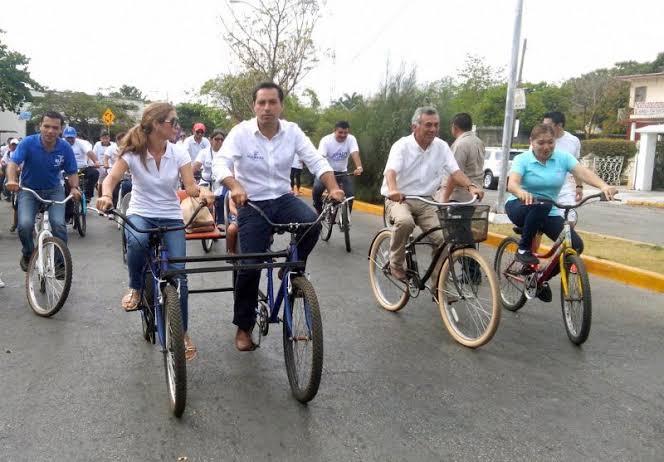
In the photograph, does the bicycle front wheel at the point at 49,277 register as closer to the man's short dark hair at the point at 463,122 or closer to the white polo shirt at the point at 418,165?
the white polo shirt at the point at 418,165

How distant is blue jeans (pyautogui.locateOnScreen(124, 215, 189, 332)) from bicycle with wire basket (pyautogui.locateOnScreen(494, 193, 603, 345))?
8.52 feet

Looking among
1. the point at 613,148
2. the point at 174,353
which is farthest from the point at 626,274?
the point at 613,148

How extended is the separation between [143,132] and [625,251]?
22.7 feet

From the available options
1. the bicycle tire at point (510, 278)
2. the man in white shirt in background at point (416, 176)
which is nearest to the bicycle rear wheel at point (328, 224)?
the man in white shirt in background at point (416, 176)

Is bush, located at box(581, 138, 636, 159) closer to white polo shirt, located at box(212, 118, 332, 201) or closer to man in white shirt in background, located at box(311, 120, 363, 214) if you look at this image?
man in white shirt in background, located at box(311, 120, 363, 214)

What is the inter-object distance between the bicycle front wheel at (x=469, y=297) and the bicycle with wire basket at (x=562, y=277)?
1.53 ft

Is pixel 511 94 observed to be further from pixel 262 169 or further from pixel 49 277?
pixel 49 277

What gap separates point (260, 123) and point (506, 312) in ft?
9.89

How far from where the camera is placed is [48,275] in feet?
19.4

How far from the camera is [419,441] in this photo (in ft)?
11.4

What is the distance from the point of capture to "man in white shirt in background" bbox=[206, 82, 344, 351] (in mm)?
4484

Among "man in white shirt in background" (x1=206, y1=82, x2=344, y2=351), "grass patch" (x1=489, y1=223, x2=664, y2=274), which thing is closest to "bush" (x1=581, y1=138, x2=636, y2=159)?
"grass patch" (x1=489, y1=223, x2=664, y2=274)

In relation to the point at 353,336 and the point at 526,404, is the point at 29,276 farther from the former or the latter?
the point at 526,404

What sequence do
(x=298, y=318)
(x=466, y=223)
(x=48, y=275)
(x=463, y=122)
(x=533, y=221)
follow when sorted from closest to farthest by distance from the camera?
(x=298, y=318)
(x=466, y=223)
(x=533, y=221)
(x=48, y=275)
(x=463, y=122)
